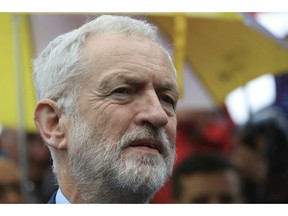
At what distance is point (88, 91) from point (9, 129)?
1482 millimetres

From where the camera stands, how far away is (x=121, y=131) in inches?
64.1

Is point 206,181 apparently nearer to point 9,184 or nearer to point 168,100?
point 9,184

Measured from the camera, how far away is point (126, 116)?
162 centimetres

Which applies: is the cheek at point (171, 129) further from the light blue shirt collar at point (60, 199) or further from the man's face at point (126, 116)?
the light blue shirt collar at point (60, 199)

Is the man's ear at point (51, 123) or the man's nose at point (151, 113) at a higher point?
the man's nose at point (151, 113)

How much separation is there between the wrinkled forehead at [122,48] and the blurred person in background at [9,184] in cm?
65

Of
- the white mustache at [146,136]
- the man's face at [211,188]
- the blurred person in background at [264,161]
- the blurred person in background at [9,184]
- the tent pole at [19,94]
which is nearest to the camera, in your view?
the white mustache at [146,136]

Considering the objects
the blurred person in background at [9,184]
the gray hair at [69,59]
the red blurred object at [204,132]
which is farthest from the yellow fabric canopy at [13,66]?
the gray hair at [69,59]

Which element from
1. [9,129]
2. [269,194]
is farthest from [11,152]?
[269,194]

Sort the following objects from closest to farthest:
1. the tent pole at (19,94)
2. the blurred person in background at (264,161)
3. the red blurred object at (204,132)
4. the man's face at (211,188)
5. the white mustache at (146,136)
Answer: the white mustache at (146,136)
the man's face at (211,188)
the blurred person in background at (264,161)
the tent pole at (19,94)
the red blurred object at (204,132)

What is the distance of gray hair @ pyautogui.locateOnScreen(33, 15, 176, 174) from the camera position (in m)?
1.69

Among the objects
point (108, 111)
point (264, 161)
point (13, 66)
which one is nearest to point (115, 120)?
point (108, 111)

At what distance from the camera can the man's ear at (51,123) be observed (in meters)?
1.69

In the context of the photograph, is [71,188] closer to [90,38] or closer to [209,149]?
[90,38]
